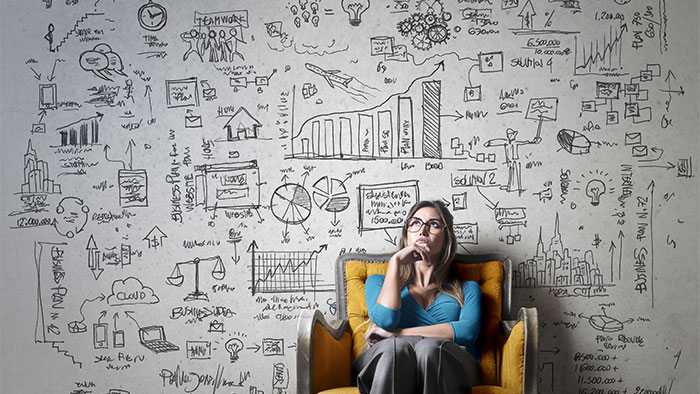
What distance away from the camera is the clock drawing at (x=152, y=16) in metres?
4.02

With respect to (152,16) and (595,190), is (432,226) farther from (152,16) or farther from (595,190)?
(152,16)

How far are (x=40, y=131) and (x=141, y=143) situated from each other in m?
0.53

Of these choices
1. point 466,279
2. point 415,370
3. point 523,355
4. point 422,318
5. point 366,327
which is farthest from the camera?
point 466,279

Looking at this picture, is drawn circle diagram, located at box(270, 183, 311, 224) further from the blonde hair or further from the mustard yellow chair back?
the blonde hair

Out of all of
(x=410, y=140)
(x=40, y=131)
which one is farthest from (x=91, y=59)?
(x=410, y=140)

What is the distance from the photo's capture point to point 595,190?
3939 millimetres

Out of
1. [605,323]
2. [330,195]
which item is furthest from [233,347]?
[605,323]

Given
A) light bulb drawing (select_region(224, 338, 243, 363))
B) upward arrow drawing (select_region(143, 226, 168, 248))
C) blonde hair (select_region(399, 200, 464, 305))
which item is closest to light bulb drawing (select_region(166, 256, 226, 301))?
upward arrow drawing (select_region(143, 226, 168, 248))

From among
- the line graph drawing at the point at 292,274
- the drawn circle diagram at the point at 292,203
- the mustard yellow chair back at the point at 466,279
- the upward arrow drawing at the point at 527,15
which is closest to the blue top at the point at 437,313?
the mustard yellow chair back at the point at 466,279

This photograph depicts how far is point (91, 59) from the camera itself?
4.04 metres

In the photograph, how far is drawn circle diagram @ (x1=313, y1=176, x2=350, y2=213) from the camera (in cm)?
397

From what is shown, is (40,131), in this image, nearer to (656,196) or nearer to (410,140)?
(410,140)

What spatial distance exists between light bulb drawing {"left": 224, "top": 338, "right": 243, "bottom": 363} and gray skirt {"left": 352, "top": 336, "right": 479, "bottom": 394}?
3.53ft

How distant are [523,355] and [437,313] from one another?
1.50ft
